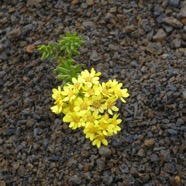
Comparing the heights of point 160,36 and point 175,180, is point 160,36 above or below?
above

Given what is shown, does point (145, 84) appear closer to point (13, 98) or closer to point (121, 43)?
point (121, 43)

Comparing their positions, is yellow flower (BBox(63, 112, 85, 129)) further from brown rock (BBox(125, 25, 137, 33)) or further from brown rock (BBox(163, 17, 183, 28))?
brown rock (BBox(163, 17, 183, 28))

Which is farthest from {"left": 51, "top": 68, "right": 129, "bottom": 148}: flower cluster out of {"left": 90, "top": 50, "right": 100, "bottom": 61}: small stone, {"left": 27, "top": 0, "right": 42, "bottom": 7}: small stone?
{"left": 27, "top": 0, "right": 42, "bottom": 7}: small stone

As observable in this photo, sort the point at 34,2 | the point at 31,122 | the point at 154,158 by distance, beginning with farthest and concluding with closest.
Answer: the point at 34,2 < the point at 31,122 < the point at 154,158

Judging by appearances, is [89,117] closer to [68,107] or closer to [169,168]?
[68,107]

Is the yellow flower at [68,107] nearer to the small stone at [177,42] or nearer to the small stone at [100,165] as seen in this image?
the small stone at [100,165]

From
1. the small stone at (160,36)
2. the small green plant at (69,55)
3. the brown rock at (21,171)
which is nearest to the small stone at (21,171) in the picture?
the brown rock at (21,171)

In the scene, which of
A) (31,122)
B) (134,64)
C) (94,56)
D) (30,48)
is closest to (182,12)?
(134,64)
